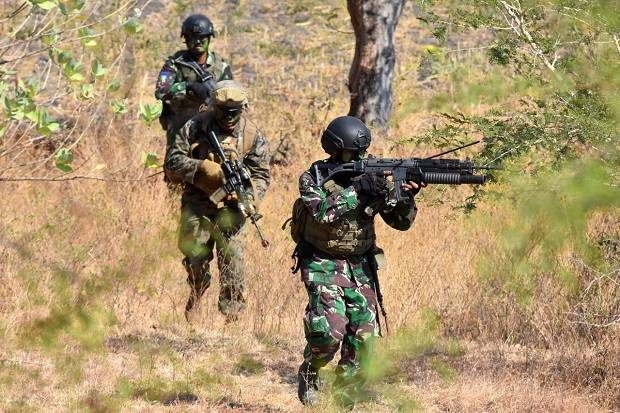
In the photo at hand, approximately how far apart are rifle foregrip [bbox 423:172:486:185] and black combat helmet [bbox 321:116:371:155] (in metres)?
0.39

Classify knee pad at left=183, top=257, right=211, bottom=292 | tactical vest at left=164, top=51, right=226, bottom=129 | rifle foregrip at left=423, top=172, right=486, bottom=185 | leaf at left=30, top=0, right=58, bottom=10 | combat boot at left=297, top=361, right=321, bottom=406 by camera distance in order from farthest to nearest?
tactical vest at left=164, top=51, right=226, bottom=129 < knee pad at left=183, top=257, right=211, bottom=292 < combat boot at left=297, top=361, right=321, bottom=406 < rifle foregrip at left=423, top=172, right=486, bottom=185 < leaf at left=30, top=0, right=58, bottom=10

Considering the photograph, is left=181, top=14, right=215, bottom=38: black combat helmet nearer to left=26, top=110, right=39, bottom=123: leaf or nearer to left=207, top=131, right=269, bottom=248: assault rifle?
left=207, top=131, right=269, bottom=248: assault rifle

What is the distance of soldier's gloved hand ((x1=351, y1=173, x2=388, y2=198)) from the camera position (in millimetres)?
5590

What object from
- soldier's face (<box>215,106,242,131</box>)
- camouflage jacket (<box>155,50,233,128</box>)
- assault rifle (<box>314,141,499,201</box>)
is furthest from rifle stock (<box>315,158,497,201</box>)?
camouflage jacket (<box>155,50,233,128</box>)

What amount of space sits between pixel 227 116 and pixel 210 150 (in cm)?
30

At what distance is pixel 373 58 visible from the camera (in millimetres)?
12578

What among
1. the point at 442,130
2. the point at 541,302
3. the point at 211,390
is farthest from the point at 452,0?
the point at 211,390

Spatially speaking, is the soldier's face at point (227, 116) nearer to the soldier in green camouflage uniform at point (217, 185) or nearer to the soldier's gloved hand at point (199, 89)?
the soldier in green camouflage uniform at point (217, 185)

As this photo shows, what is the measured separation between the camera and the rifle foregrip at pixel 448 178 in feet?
18.1

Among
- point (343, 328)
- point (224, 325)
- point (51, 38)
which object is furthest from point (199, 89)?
point (51, 38)

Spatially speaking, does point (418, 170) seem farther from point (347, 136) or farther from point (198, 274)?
point (198, 274)

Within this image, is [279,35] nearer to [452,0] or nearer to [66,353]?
[452,0]

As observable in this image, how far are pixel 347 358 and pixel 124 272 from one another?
7.74 ft

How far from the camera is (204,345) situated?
746 centimetres
